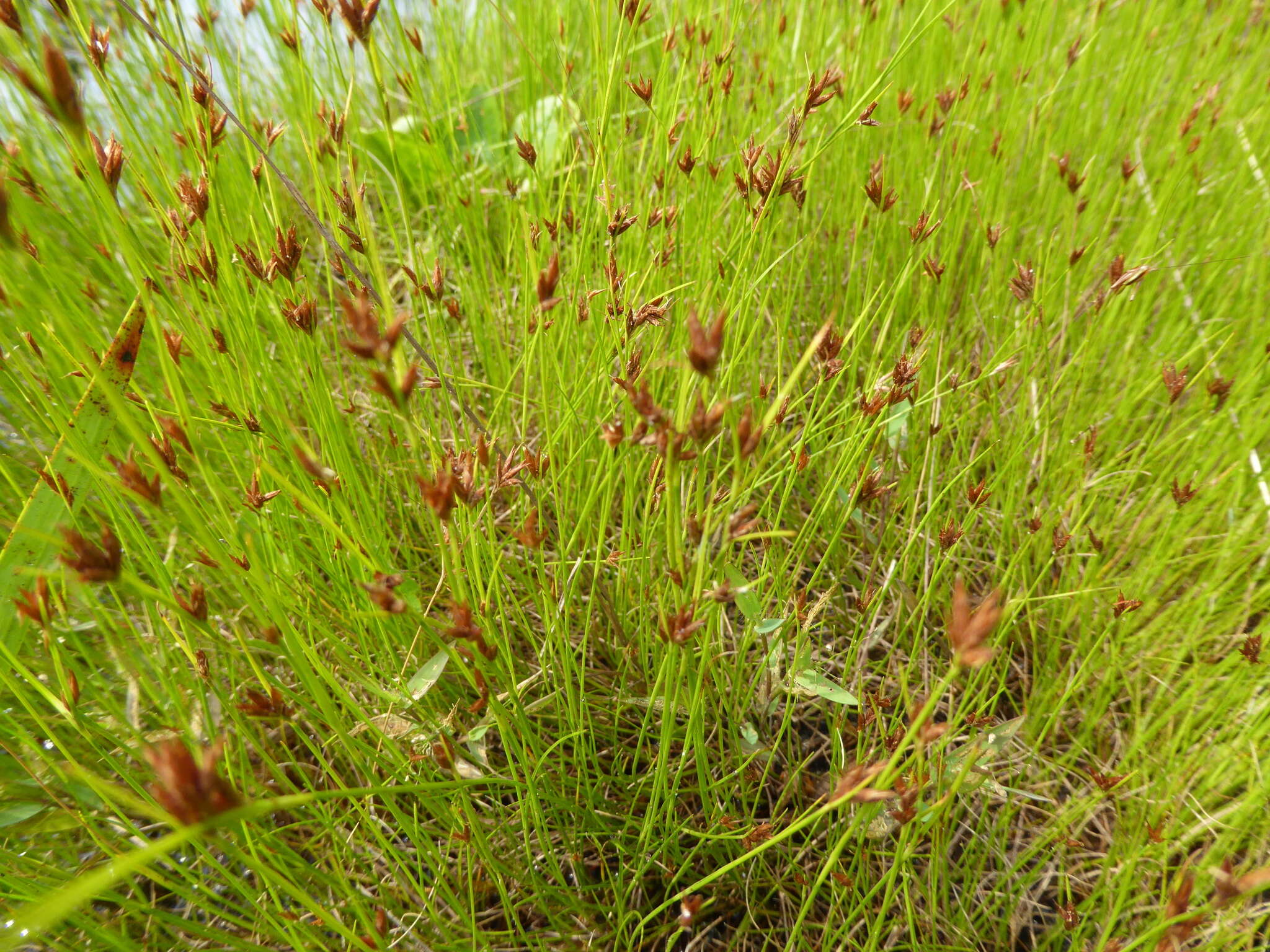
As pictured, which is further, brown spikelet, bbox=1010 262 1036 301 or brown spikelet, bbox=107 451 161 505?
brown spikelet, bbox=1010 262 1036 301

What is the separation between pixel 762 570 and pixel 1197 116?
1905 millimetres

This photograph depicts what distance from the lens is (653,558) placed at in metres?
1.42

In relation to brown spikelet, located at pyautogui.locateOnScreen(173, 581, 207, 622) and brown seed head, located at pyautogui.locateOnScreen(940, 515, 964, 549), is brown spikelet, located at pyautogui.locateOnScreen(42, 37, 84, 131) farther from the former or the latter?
brown seed head, located at pyautogui.locateOnScreen(940, 515, 964, 549)

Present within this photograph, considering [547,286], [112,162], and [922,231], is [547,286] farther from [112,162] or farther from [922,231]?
[922,231]

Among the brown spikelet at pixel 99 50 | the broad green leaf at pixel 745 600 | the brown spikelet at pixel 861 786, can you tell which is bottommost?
the broad green leaf at pixel 745 600

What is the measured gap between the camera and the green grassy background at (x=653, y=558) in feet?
3.37

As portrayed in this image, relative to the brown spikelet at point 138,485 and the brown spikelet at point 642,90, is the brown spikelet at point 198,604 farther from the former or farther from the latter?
the brown spikelet at point 642,90

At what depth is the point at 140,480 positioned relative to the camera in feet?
2.43

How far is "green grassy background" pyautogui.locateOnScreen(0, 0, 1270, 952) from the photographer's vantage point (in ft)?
3.37

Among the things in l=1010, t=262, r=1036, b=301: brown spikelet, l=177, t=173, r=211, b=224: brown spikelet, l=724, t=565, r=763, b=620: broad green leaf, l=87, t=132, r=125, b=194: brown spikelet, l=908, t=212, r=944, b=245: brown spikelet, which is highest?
l=87, t=132, r=125, b=194: brown spikelet

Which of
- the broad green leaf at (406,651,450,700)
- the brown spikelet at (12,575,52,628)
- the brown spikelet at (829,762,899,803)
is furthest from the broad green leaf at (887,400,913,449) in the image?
the brown spikelet at (12,575,52,628)

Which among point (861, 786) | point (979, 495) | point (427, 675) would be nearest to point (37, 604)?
point (427, 675)

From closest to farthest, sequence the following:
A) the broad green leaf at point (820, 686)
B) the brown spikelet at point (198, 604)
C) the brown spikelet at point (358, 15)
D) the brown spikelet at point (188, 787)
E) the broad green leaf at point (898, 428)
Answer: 1. the brown spikelet at point (188, 787)
2. the brown spikelet at point (198, 604)
3. the brown spikelet at point (358, 15)
4. the broad green leaf at point (820, 686)
5. the broad green leaf at point (898, 428)

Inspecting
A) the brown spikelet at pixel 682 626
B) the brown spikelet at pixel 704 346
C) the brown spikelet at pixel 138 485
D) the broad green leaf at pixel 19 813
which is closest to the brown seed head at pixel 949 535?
the brown spikelet at pixel 682 626
